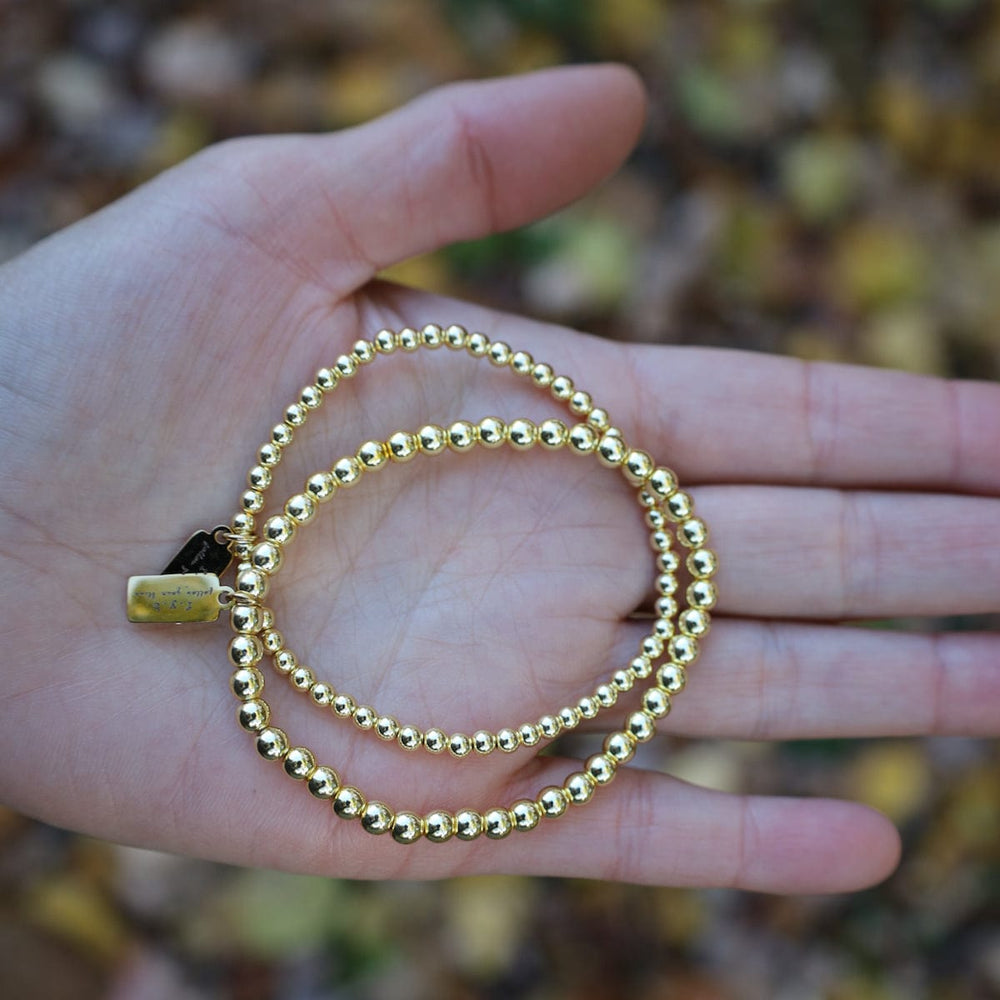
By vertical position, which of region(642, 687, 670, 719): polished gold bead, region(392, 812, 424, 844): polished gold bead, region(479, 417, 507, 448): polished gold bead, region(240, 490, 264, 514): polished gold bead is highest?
region(240, 490, 264, 514): polished gold bead

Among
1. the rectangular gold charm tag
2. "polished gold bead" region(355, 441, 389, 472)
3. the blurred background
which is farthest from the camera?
the blurred background

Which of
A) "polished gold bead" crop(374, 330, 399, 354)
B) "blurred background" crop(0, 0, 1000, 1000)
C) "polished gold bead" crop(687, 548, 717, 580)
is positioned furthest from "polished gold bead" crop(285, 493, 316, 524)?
"blurred background" crop(0, 0, 1000, 1000)

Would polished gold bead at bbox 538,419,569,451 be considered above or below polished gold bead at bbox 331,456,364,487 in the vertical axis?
below

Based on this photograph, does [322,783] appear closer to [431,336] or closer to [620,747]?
[620,747]

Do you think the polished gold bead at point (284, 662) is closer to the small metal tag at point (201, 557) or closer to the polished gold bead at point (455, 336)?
the small metal tag at point (201, 557)

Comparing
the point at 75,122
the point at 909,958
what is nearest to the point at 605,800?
the point at 909,958

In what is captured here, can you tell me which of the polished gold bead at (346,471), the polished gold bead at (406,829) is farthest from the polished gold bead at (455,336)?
the polished gold bead at (406,829)

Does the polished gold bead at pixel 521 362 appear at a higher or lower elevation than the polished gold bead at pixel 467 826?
higher

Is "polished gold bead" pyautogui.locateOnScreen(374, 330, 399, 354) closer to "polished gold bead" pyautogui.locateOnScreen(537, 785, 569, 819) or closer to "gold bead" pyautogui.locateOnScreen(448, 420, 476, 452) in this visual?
"gold bead" pyautogui.locateOnScreen(448, 420, 476, 452)
